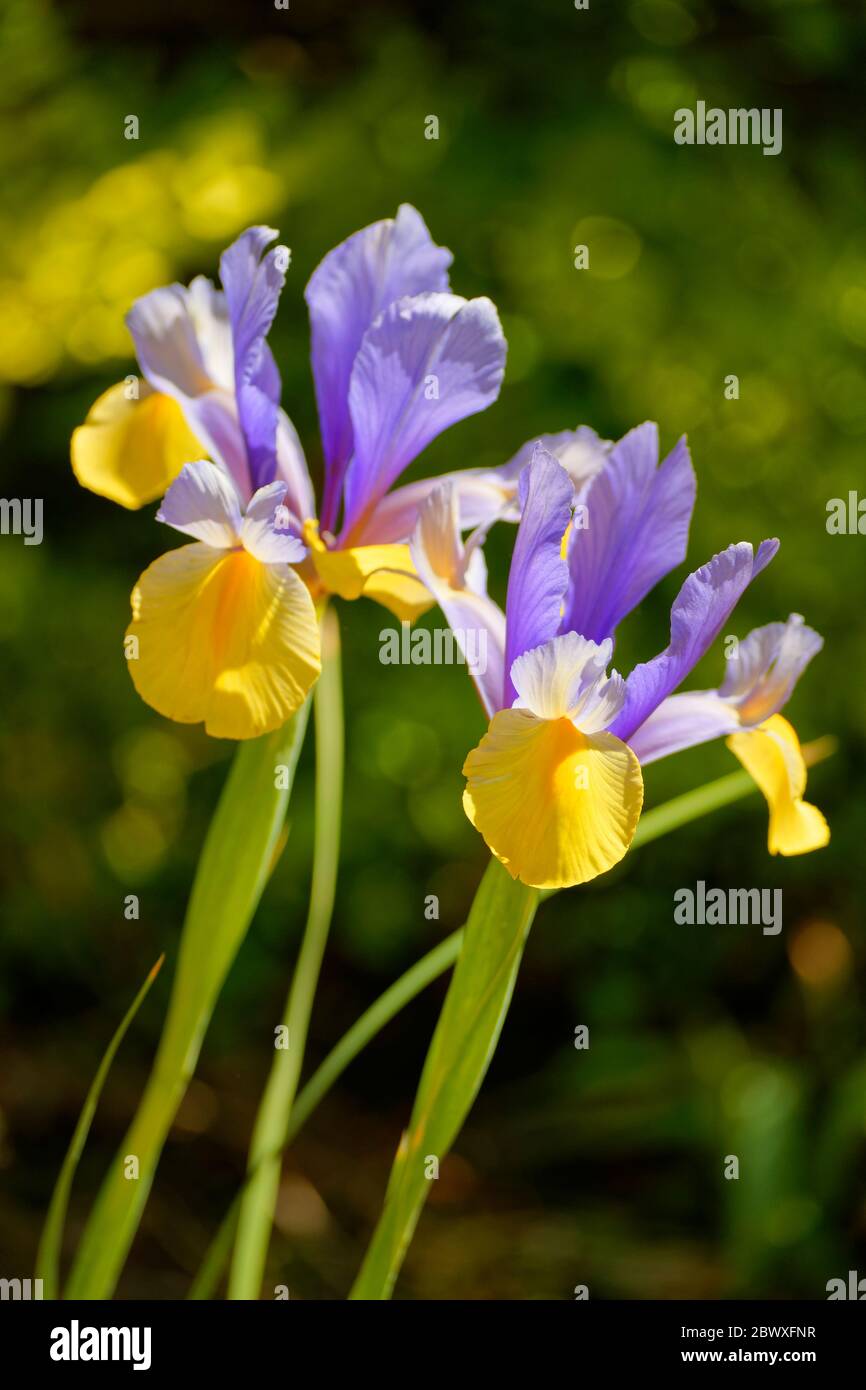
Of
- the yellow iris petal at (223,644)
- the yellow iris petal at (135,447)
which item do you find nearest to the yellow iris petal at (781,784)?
the yellow iris petal at (223,644)

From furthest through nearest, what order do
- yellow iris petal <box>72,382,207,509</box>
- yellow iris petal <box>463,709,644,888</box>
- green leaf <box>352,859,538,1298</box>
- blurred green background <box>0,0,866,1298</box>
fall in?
1. blurred green background <box>0,0,866,1298</box>
2. yellow iris petal <box>72,382,207,509</box>
3. green leaf <box>352,859,538,1298</box>
4. yellow iris petal <box>463,709,644,888</box>

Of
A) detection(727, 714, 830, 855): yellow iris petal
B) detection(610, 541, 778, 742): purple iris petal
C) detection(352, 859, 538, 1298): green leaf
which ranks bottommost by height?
detection(352, 859, 538, 1298): green leaf

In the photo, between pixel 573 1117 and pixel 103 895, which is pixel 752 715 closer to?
pixel 573 1117

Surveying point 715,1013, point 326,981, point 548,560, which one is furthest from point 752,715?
point 326,981

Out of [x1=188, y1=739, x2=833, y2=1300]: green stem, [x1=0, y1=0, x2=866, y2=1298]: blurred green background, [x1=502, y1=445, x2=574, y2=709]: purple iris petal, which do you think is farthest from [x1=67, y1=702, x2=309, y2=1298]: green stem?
[x1=0, y1=0, x2=866, y2=1298]: blurred green background

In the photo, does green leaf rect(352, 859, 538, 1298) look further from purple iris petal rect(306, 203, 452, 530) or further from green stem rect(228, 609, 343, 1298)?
purple iris petal rect(306, 203, 452, 530)

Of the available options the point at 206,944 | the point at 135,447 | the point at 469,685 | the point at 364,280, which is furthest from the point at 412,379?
the point at 469,685
